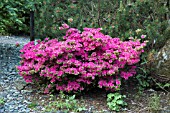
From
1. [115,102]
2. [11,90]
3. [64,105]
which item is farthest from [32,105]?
[115,102]

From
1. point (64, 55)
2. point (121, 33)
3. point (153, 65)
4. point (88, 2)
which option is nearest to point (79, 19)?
point (88, 2)

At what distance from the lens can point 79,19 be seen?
4.10 meters

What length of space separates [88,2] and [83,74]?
1545mm

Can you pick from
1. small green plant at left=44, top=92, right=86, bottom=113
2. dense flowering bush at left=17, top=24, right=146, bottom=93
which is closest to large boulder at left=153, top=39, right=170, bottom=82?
dense flowering bush at left=17, top=24, right=146, bottom=93

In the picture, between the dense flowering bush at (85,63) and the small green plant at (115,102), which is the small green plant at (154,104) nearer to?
the small green plant at (115,102)

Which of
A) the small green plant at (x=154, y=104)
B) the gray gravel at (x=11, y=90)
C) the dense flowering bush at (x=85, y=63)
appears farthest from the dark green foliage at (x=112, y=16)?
the small green plant at (x=154, y=104)

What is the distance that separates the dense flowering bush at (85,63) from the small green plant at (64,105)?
0.42 ft

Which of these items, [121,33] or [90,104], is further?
[121,33]

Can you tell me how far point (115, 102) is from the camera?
3.11m

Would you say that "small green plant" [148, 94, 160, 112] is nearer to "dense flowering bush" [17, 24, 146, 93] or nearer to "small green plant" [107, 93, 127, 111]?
"small green plant" [107, 93, 127, 111]

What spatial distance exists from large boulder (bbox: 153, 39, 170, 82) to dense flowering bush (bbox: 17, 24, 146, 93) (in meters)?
0.37

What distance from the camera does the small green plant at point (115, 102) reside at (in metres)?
3.06

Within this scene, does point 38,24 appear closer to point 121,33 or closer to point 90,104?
point 121,33

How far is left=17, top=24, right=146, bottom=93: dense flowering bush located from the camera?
3164 mm
